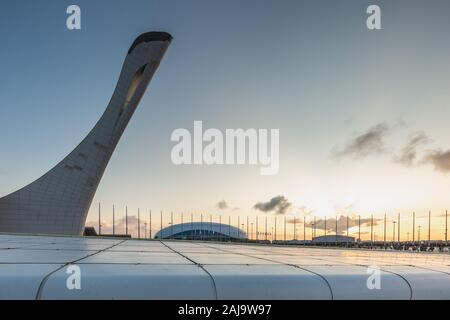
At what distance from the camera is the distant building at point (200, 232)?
114m

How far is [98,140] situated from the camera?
49.3m

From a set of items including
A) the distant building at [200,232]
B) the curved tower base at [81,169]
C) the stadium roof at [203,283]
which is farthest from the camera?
the distant building at [200,232]

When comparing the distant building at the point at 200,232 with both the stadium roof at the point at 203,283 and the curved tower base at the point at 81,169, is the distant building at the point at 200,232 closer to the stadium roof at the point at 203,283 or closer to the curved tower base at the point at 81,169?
the curved tower base at the point at 81,169

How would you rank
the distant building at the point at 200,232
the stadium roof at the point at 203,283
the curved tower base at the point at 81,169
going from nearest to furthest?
the stadium roof at the point at 203,283 → the curved tower base at the point at 81,169 → the distant building at the point at 200,232

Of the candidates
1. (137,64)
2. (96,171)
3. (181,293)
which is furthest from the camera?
(96,171)

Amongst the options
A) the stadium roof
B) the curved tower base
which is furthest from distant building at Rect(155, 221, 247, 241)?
the stadium roof

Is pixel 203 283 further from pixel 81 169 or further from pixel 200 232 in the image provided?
pixel 200 232

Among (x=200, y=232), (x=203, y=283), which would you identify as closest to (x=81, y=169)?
(x=203, y=283)

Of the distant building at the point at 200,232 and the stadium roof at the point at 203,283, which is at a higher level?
the stadium roof at the point at 203,283

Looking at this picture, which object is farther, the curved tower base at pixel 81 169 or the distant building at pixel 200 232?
the distant building at pixel 200 232

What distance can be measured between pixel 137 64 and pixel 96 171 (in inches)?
594

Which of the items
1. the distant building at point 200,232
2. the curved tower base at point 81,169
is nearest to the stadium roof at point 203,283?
the curved tower base at point 81,169
